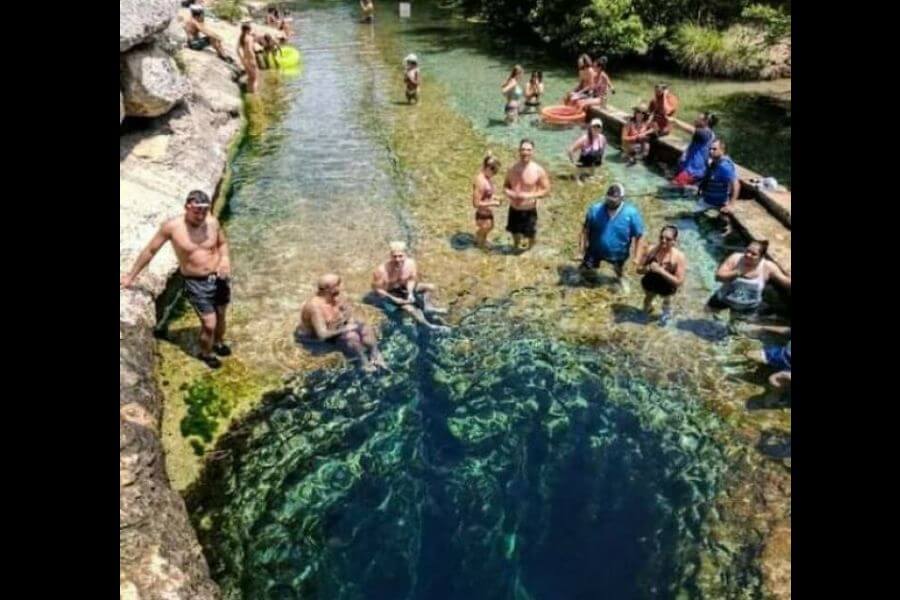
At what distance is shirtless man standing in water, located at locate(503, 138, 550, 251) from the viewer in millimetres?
11305

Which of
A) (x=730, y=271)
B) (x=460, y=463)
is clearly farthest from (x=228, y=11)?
(x=460, y=463)

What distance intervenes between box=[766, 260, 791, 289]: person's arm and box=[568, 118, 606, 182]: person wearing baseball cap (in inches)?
234

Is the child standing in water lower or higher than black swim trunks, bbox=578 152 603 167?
higher

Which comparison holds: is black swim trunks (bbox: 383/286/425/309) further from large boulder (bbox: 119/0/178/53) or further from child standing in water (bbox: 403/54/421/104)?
child standing in water (bbox: 403/54/421/104)

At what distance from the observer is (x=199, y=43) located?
24031mm

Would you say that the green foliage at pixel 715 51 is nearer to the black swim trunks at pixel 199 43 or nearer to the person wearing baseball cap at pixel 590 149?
the person wearing baseball cap at pixel 590 149

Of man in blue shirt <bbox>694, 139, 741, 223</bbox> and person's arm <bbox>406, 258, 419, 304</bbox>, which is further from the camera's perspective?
man in blue shirt <bbox>694, 139, 741, 223</bbox>

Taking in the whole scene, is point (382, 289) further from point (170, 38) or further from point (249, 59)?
point (249, 59)

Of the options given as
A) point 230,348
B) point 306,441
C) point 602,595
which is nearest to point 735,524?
point 602,595

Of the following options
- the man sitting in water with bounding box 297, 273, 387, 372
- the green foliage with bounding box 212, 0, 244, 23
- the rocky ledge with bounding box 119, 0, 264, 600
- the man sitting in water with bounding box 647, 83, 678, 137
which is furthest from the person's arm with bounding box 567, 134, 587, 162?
the green foliage with bounding box 212, 0, 244, 23

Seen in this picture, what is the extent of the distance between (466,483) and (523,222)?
213 inches

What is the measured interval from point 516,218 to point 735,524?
244 inches

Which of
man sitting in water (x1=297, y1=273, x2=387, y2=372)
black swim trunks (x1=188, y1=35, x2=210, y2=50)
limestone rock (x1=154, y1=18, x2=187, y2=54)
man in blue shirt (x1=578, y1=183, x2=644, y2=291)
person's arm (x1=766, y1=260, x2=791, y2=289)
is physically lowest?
man sitting in water (x1=297, y1=273, x2=387, y2=372)
